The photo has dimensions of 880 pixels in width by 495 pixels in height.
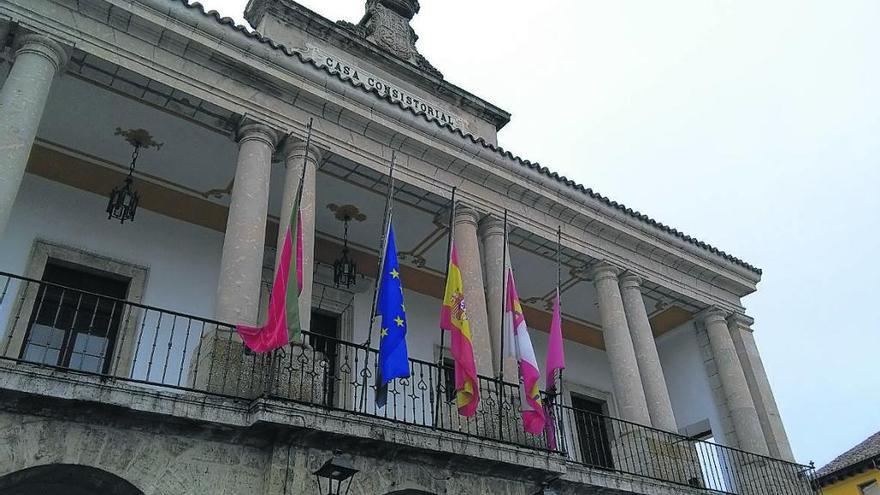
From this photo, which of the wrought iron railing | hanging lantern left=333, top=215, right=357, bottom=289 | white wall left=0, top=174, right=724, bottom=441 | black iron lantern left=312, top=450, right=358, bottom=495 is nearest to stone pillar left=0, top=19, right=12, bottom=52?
white wall left=0, top=174, right=724, bottom=441

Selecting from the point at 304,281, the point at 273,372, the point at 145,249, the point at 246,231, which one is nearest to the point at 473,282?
the point at 304,281

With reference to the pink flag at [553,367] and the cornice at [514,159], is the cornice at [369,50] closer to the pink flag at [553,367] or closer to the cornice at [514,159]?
the cornice at [514,159]

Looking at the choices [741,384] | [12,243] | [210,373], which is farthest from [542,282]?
[12,243]

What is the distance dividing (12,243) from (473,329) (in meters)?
5.80

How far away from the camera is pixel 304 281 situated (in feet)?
26.4

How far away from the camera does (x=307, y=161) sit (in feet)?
29.0

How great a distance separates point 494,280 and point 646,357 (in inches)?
112

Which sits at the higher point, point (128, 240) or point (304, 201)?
point (128, 240)

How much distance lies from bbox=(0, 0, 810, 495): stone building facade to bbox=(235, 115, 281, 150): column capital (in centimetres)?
3

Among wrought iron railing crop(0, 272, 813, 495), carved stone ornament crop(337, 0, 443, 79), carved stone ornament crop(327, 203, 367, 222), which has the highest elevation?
carved stone ornament crop(337, 0, 443, 79)

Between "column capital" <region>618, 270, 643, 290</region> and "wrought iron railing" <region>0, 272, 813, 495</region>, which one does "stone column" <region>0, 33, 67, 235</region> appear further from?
"column capital" <region>618, 270, 643, 290</region>

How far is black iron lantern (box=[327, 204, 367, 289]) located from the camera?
1048 centimetres

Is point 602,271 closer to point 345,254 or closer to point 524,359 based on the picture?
point 524,359

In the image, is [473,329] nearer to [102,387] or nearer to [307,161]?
[307,161]
